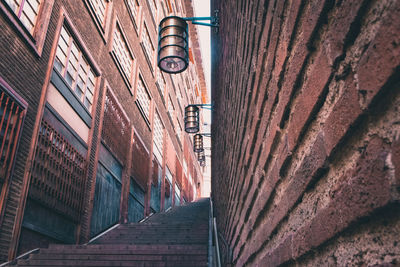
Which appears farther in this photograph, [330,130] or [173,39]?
[173,39]

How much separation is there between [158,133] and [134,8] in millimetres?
5976

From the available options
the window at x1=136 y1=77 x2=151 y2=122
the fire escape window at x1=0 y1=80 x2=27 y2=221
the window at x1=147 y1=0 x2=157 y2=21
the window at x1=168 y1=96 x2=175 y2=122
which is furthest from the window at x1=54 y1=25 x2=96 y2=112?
the window at x1=168 y1=96 x2=175 y2=122

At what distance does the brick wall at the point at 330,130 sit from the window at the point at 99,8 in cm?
833

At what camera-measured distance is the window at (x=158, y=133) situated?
1567 centimetres

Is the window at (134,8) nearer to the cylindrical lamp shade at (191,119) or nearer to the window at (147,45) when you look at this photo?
the window at (147,45)

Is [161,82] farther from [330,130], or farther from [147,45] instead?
[330,130]

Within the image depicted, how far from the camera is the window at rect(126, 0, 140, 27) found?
12180mm

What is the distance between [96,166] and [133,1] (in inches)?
307

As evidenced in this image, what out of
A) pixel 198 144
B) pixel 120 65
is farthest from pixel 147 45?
pixel 198 144

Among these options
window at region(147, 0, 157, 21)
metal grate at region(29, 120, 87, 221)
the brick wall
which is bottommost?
the brick wall

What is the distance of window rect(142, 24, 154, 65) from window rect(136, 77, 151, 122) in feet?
5.42

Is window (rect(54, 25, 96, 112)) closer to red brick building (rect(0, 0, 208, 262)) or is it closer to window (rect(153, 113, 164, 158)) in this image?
Answer: red brick building (rect(0, 0, 208, 262))

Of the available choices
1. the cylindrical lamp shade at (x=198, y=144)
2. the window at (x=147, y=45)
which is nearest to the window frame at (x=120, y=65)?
the window at (x=147, y=45)

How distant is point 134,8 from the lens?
43.1 feet
